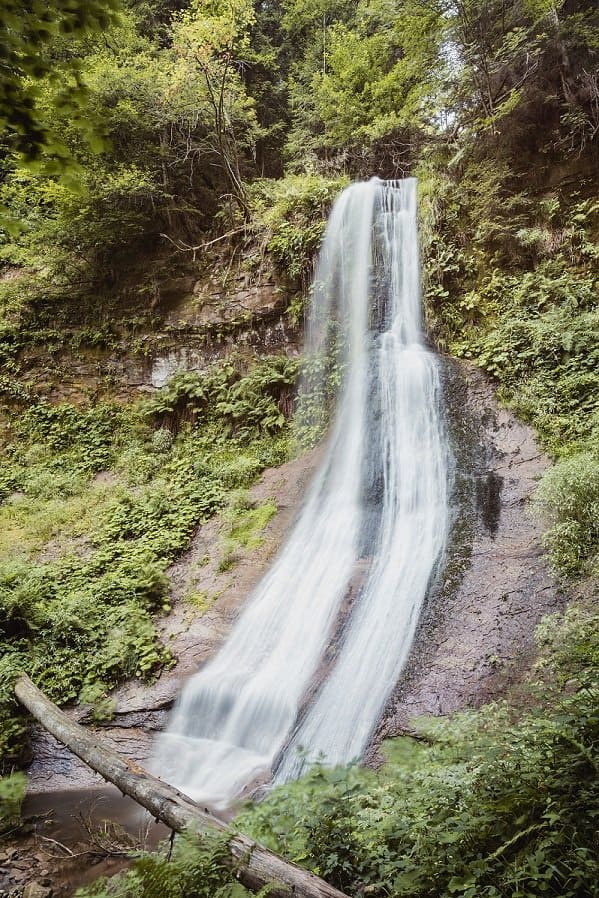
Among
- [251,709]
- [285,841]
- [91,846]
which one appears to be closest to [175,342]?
[251,709]

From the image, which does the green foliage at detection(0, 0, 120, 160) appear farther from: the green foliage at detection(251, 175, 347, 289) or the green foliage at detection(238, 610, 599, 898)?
the green foliage at detection(251, 175, 347, 289)

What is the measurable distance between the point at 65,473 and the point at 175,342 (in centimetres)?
449

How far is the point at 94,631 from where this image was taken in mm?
7223

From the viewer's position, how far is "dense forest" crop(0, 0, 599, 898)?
2.49 metres

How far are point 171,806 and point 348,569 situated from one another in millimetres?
4311

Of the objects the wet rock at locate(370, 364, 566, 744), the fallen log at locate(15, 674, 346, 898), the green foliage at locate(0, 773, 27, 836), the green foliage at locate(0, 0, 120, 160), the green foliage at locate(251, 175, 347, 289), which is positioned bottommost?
the green foliage at locate(0, 773, 27, 836)

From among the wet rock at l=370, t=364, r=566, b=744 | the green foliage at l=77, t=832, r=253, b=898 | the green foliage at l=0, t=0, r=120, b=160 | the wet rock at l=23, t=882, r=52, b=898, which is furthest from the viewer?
the wet rock at l=370, t=364, r=566, b=744

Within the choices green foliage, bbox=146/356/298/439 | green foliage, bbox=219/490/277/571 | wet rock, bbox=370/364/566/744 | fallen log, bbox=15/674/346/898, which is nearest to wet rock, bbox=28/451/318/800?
green foliage, bbox=219/490/277/571

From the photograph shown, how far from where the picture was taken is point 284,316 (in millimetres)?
12500

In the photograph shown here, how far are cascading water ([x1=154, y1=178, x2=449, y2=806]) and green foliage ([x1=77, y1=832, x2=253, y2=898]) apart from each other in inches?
39.2

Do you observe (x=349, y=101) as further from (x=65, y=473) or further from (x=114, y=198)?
(x=65, y=473)

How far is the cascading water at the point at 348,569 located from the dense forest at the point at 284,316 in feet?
2.76

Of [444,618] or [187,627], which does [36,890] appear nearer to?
[187,627]

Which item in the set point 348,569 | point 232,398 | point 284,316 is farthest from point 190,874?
point 284,316
